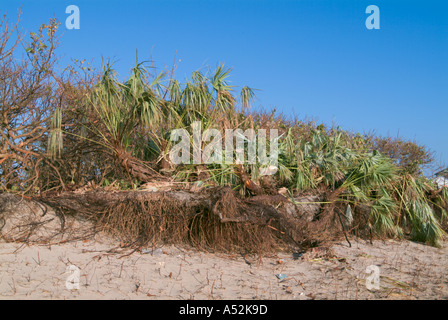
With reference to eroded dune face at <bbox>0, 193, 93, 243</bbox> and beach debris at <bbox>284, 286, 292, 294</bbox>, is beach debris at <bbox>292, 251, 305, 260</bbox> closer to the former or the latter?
beach debris at <bbox>284, 286, 292, 294</bbox>

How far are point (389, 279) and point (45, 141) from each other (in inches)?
327

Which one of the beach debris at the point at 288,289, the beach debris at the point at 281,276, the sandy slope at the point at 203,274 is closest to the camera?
the sandy slope at the point at 203,274

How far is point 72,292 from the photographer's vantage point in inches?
199

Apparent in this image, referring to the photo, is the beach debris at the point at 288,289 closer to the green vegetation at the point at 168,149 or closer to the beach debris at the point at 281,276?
the beach debris at the point at 281,276

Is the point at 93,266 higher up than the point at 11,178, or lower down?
lower down

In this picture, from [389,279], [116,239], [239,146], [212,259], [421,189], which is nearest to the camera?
[389,279]

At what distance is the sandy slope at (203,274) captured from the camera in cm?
522

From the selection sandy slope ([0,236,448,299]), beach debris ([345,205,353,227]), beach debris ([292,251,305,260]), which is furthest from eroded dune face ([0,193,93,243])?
beach debris ([345,205,353,227])

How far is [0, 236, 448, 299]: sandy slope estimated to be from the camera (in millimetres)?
5223

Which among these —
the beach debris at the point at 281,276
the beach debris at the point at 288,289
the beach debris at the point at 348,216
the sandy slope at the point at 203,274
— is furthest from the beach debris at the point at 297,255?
the beach debris at the point at 348,216

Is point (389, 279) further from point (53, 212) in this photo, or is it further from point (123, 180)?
point (53, 212)
